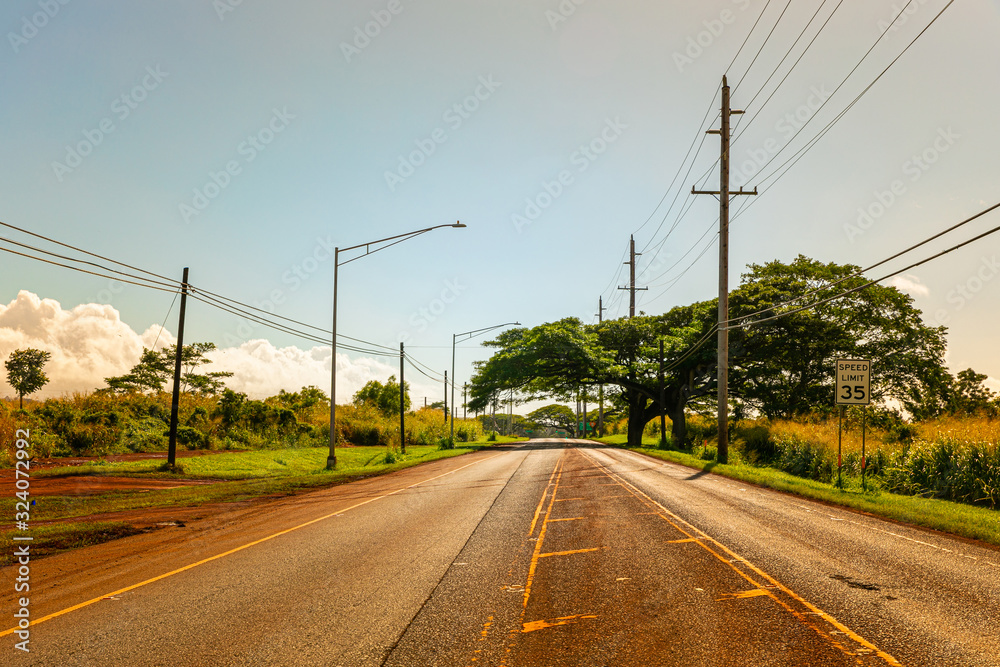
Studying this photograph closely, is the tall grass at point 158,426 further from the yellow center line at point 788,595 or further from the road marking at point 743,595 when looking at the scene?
the road marking at point 743,595

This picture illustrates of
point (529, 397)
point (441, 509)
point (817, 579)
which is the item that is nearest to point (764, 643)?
point (817, 579)

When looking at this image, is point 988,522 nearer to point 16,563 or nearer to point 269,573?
point 269,573

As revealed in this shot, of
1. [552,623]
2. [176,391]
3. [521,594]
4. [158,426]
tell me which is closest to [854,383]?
[521,594]

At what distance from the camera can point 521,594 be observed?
265 inches

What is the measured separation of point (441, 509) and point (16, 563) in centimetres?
751

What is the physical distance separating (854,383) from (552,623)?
47.8ft

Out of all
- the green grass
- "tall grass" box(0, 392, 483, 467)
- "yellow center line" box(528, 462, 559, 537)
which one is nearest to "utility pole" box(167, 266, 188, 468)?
"tall grass" box(0, 392, 483, 467)

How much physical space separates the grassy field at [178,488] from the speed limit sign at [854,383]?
1592 cm

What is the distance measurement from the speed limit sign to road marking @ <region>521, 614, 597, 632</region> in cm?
1376

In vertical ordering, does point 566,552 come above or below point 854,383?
below

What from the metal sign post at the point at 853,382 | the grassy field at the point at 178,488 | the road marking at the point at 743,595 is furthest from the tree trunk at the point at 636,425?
the road marking at the point at 743,595

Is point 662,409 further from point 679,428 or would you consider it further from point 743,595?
point 743,595

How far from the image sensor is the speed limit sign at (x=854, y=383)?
1673 centimetres

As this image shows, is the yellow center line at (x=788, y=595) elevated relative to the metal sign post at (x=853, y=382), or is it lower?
lower
